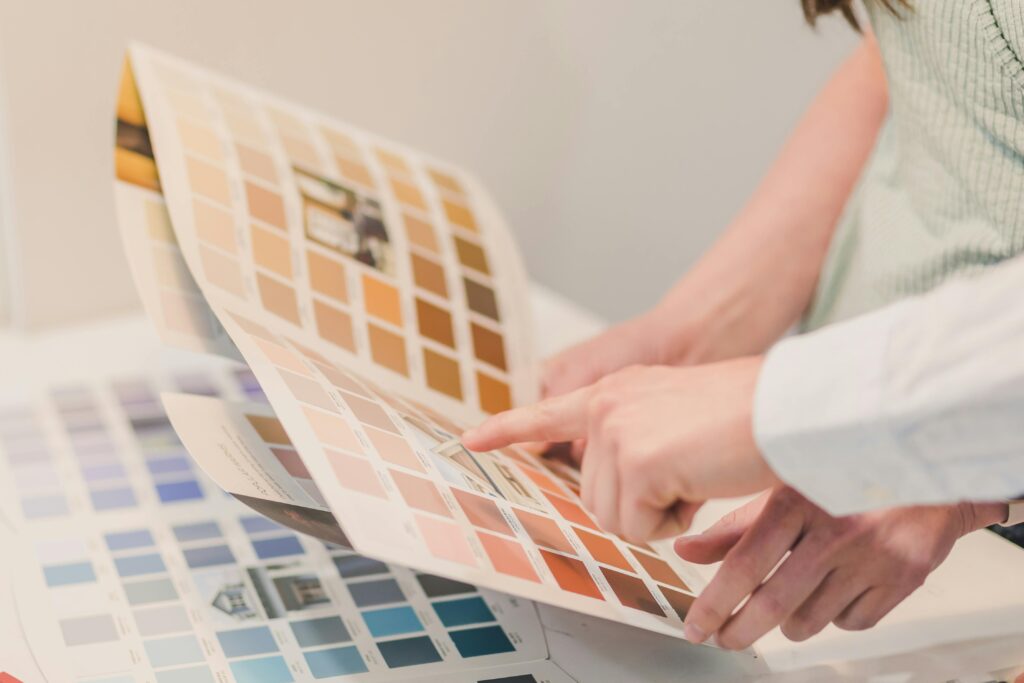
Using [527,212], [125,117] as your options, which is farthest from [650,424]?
[527,212]

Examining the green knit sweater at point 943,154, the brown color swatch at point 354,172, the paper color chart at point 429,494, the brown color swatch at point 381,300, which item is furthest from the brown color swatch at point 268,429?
the green knit sweater at point 943,154

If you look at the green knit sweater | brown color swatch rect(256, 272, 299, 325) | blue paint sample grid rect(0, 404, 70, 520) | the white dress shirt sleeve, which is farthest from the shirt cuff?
blue paint sample grid rect(0, 404, 70, 520)

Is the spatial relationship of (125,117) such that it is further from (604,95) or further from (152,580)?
(604,95)

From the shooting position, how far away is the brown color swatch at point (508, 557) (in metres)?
0.45

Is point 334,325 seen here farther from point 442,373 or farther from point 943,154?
point 943,154

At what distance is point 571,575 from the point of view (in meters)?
0.47

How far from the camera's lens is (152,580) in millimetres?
554

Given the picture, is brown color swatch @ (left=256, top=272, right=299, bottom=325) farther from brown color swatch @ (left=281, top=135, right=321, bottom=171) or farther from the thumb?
the thumb

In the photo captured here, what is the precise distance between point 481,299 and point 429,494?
0.92ft

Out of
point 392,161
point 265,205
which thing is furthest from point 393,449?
point 392,161

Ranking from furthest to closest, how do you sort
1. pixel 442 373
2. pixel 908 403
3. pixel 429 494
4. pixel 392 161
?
1. pixel 392 161
2. pixel 442 373
3. pixel 429 494
4. pixel 908 403

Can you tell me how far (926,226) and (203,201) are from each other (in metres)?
0.41

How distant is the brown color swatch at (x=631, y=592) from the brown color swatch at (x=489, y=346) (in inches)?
8.8

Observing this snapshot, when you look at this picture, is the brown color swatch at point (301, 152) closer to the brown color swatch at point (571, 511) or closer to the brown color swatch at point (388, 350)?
the brown color swatch at point (388, 350)
